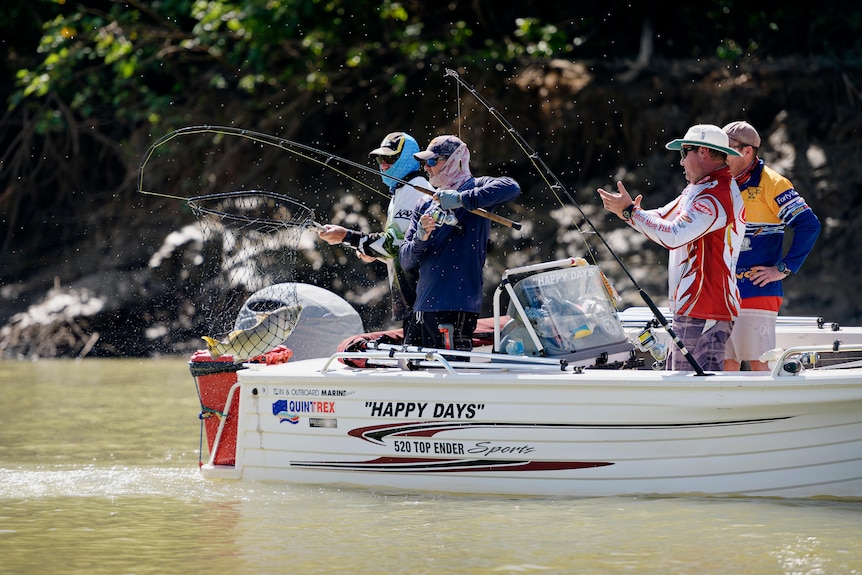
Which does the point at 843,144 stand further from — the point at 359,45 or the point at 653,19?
the point at 359,45

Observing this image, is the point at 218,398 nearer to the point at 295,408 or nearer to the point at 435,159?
the point at 295,408

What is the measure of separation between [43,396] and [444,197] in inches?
254

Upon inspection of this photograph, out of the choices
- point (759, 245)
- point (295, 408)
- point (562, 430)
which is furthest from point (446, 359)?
point (759, 245)

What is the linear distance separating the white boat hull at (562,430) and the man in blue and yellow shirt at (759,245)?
566mm

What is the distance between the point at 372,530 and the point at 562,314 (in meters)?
1.53

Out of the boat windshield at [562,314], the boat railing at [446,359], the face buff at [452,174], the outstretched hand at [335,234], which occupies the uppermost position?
the face buff at [452,174]

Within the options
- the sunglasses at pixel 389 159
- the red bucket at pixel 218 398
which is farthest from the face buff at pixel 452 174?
the red bucket at pixel 218 398

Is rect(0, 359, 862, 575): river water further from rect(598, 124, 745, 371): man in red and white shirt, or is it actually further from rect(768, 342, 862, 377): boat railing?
rect(598, 124, 745, 371): man in red and white shirt

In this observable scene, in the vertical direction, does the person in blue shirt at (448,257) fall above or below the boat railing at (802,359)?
above

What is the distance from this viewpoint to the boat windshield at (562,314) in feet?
21.5

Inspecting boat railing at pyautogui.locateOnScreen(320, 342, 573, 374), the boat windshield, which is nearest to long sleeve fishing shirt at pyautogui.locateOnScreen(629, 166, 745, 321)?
the boat windshield

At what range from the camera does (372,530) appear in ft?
19.2

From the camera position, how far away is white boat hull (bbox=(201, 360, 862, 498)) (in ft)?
19.2

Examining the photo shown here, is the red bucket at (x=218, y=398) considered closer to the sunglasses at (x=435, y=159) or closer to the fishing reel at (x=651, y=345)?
the sunglasses at (x=435, y=159)
